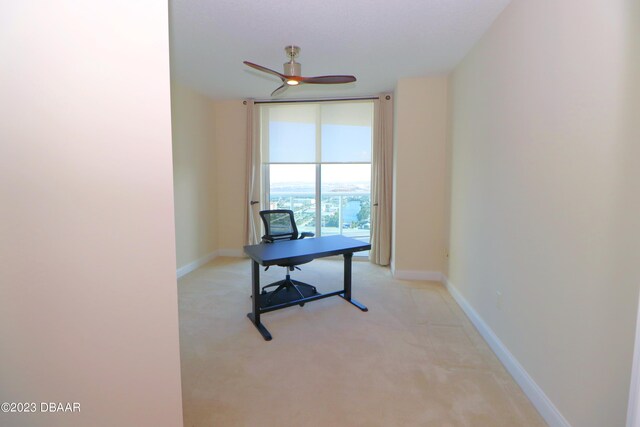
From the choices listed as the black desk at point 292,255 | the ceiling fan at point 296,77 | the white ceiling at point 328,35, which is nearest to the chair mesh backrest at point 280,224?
the black desk at point 292,255

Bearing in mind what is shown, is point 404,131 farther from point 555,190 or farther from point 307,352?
point 307,352

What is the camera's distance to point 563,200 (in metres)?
1.58

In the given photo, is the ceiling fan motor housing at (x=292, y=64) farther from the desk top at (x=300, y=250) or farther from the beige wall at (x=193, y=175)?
the beige wall at (x=193, y=175)

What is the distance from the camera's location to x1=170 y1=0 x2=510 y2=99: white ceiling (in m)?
2.28

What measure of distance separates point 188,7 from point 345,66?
1.80 meters

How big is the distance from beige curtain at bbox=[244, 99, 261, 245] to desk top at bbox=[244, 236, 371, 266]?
74.4 inches

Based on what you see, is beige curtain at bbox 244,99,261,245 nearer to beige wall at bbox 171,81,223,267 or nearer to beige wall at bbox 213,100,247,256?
beige wall at bbox 213,100,247,256

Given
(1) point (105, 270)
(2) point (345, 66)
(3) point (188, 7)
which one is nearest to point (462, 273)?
(2) point (345, 66)

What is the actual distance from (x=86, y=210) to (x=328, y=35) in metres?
2.61

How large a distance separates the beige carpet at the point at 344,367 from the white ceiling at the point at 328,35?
2706 mm

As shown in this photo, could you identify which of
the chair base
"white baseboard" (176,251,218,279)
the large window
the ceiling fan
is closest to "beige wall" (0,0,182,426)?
the ceiling fan

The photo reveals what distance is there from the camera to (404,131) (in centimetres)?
392

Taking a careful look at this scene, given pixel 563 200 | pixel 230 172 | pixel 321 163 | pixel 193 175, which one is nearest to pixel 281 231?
pixel 321 163

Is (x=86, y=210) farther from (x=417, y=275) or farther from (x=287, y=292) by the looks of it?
(x=417, y=275)
